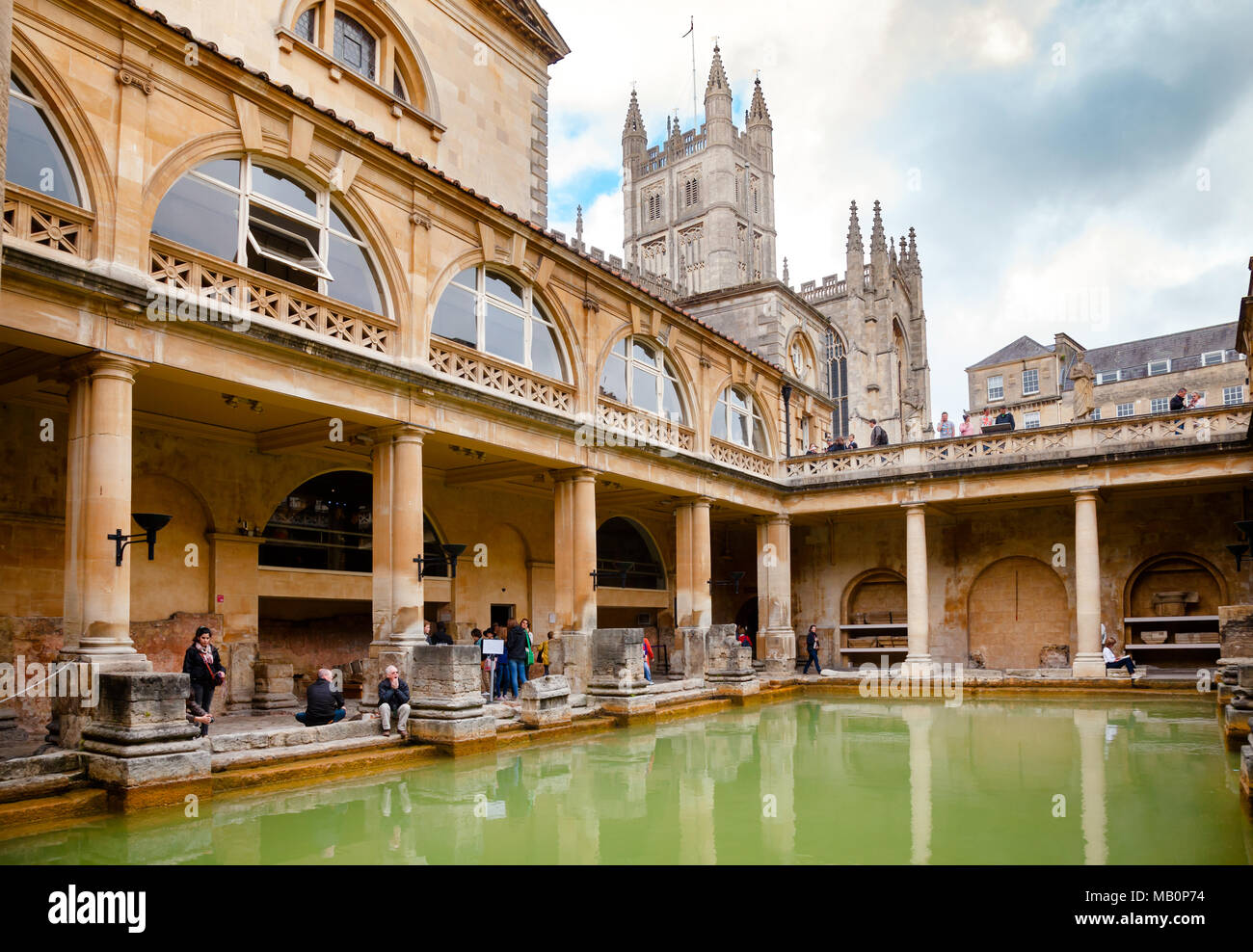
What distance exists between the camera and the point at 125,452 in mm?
11062

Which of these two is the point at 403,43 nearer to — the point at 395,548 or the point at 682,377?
the point at 682,377

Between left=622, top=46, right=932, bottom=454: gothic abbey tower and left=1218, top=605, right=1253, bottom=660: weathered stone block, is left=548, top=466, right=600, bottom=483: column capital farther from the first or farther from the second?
left=622, top=46, right=932, bottom=454: gothic abbey tower

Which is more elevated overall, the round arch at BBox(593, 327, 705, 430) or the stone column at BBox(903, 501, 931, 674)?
the round arch at BBox(593, 327, 705, 430)

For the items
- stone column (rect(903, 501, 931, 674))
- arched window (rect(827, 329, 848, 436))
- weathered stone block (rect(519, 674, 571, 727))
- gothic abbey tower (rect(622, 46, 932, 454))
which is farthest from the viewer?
arched window (rect(827, 329, 848, 436))

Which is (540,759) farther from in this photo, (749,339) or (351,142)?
(749,339)

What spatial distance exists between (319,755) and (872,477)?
18.0 metres

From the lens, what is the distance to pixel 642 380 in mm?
21672

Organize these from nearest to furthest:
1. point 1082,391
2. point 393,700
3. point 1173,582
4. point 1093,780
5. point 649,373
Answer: point 1093,780
point 393,700
point 649,373
point 1082,391
point 1173,582

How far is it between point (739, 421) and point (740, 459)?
1.40 m

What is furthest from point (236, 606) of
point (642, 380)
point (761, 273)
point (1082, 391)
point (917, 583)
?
point (761, 273)

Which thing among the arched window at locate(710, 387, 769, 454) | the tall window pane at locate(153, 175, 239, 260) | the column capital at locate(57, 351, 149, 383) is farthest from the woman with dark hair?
the arched window at locate(710, 387, 769, 454)

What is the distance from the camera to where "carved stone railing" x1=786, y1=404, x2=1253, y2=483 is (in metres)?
21.6

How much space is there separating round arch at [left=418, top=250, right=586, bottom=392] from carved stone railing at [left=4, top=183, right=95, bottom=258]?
5.21 m
